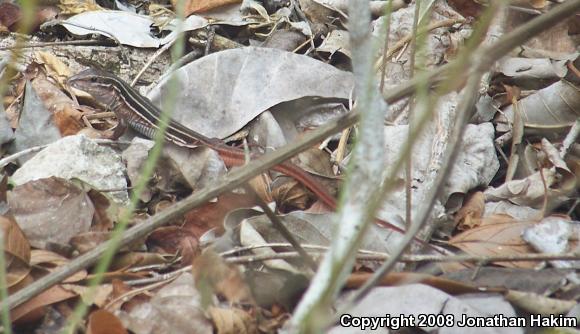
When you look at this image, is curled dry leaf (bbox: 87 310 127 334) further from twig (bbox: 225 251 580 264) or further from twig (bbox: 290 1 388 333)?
twig (bbox: 290 1 388 333)

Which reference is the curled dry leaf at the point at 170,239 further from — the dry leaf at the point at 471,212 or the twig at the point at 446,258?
the dry leaf at the point at 471,212

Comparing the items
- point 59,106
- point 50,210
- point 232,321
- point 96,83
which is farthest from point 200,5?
point 232,321

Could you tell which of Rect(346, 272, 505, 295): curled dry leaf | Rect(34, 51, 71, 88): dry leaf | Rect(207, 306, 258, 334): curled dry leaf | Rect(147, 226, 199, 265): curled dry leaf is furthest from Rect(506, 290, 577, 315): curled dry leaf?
Rect(34, 51, 71, 88): dry leaf

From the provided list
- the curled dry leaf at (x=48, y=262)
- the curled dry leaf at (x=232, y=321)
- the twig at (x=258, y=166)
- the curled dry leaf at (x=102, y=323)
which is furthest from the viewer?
the curled dry leaf at (x=48, y=262)

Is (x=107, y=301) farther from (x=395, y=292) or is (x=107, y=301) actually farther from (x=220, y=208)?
(x=395, y=292)

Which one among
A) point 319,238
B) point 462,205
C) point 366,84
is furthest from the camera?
point 462,205

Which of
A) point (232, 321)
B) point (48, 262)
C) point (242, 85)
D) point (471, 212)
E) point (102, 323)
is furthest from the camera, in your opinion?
point (242, 85)

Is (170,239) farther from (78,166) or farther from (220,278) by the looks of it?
(78,166)

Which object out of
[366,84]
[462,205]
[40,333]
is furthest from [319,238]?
[366,84]

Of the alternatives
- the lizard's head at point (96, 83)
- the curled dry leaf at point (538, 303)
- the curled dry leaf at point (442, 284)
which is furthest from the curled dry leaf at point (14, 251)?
the lizard's head at point (96, 83)
